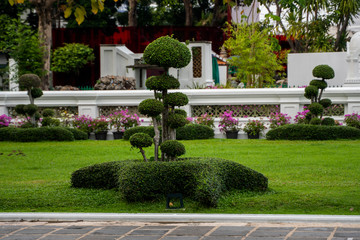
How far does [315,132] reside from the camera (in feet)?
49.4

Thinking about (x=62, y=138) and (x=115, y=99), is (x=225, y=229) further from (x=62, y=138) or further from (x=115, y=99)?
(x=115, y=99)

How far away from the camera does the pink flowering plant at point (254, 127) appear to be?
54.0 feet

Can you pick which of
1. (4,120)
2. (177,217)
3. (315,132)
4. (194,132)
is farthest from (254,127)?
(177,217)

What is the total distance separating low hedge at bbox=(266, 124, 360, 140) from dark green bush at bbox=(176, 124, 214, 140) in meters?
1.98

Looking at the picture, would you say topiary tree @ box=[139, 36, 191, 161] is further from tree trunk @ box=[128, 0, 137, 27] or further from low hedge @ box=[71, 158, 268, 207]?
tree trunk @ box=[128, 0, 137, 27]

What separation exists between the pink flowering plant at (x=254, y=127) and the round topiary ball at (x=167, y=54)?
27.1 ft

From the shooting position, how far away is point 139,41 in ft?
107

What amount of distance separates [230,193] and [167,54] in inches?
84.1

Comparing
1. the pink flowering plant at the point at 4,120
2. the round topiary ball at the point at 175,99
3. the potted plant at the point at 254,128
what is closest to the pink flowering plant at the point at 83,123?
the pink flowering plant at the point at 4,120

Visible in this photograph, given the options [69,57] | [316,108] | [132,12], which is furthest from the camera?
[132,12]

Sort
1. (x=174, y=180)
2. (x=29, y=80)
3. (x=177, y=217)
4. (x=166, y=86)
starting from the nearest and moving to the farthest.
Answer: (x=177, y=217) < (x=174, y=180) < (x=166, y=86) < (x=29, y=80)

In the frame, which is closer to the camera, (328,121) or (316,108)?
(316,108)

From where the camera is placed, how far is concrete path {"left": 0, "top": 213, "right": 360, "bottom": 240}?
6.03 m

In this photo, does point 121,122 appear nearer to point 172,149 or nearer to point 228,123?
point 228,123
